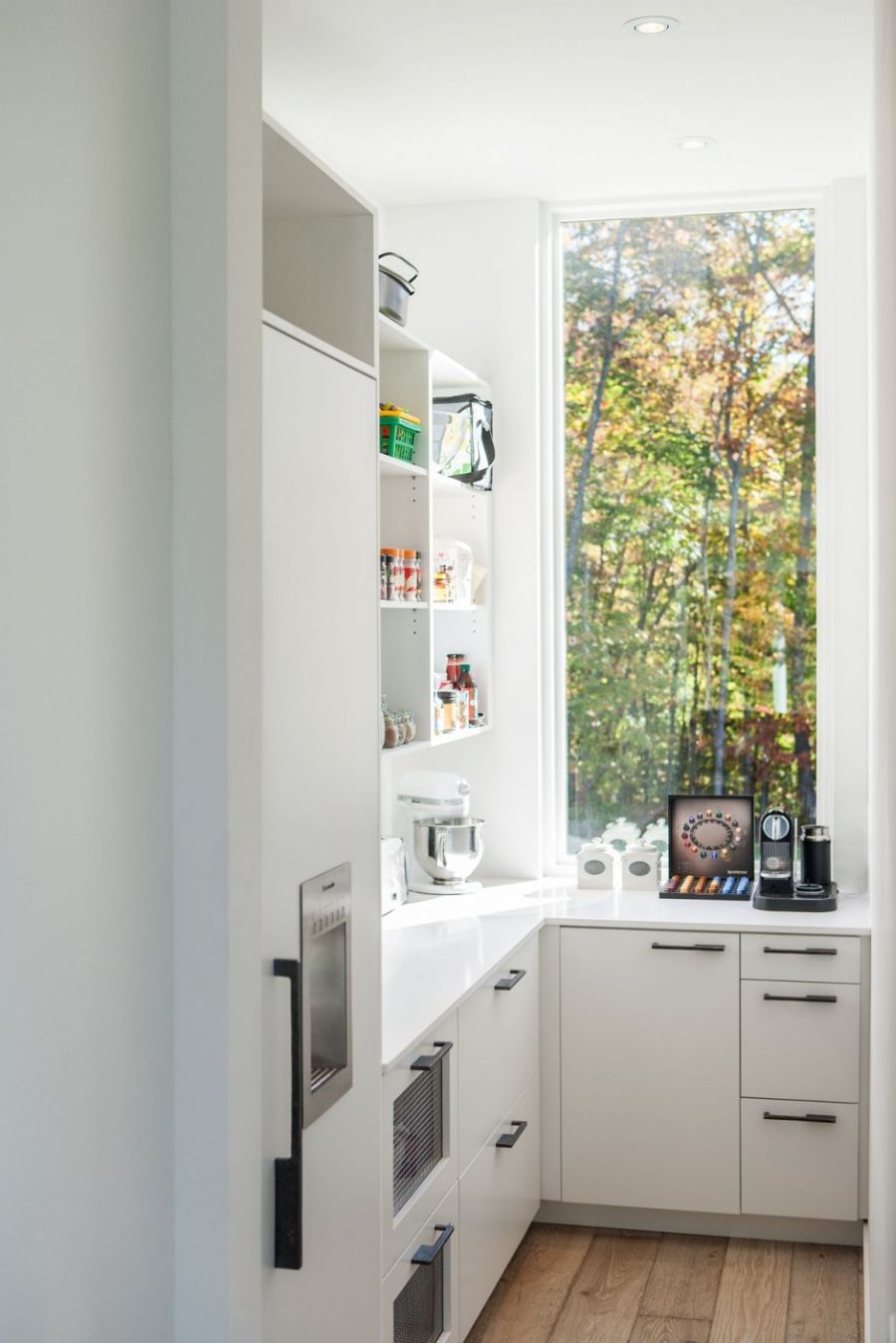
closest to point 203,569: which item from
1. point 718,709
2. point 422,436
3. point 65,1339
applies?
point 65,1339

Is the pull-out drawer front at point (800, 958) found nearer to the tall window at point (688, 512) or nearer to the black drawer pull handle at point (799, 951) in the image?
the black drawer pull handle at point (799, 951)

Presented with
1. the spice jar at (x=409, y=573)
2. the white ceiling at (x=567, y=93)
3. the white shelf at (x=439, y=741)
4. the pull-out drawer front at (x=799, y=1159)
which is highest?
the white ceiling at (x=567, y=93)

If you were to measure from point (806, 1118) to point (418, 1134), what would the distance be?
51.1 inches

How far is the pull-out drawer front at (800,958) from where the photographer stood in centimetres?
343

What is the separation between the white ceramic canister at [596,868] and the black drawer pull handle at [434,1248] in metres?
1.36

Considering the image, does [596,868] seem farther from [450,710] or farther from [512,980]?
[512,980]

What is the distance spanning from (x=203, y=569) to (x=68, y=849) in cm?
40

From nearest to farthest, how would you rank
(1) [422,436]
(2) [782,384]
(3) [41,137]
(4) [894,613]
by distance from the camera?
1. (3) [41,137]
2. (4) [894,613]
3. (1) [422,436]
4. (2) [782,384]

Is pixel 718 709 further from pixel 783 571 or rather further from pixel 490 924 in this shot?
pixel 490 924

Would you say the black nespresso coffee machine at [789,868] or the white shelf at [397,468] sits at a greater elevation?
the white shelf at [397,468]

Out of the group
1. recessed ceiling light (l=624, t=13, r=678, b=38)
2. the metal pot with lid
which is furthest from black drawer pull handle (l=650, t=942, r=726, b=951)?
recessed ceiling light (l=624, t=13, r=678, b=38)

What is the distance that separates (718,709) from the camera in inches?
161

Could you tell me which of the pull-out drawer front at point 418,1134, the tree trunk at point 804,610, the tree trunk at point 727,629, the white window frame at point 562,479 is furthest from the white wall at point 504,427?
the pull-out drawer front at point 418,1134

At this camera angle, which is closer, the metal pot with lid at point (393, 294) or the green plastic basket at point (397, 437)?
the metal pot with lid at point (393, 294)
